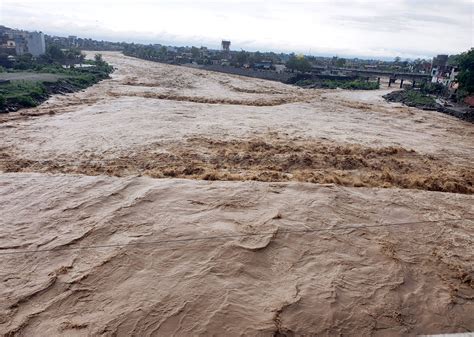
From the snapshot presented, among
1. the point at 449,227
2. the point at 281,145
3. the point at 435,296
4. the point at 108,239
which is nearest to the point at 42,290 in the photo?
the point at 108,239

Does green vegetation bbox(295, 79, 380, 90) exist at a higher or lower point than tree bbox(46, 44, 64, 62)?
lower

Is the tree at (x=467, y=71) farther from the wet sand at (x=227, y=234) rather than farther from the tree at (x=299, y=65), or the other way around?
the tree at (x=299, y=65)

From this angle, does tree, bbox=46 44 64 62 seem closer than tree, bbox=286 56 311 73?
Yes

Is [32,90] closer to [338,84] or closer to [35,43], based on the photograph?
[338,84]

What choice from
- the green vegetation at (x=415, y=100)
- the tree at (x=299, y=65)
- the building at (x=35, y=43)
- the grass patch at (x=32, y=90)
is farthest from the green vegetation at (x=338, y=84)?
the building at (x=35, y=43)

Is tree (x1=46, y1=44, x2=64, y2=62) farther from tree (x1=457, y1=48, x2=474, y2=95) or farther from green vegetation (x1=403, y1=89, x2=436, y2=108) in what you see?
tree (x1=457, y1=48, x2=474, y2=95)

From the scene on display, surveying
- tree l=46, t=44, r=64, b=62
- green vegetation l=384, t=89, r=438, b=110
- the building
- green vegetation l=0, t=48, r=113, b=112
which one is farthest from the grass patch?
the building

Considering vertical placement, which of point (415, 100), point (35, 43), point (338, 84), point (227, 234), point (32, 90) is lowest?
point (227, 234)

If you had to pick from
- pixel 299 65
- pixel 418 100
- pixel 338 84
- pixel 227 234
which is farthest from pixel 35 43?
pixel 227 234
